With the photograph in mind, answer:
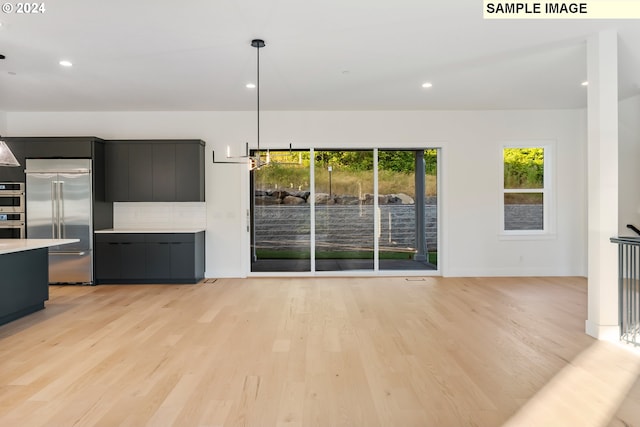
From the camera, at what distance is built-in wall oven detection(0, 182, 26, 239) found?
19.7 ft

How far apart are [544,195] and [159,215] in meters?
6.52

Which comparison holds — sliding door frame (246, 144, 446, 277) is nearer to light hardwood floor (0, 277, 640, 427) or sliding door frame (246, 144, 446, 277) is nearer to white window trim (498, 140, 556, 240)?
white window trim (498, 140, 556, 240)

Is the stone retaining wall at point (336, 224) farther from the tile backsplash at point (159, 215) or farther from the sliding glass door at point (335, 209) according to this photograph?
the tile backsplash at point (159, 215)

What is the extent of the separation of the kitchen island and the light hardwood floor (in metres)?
0.17

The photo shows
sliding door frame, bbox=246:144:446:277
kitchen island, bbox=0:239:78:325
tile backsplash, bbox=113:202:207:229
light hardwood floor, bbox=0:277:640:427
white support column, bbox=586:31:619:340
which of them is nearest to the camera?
light hardwood floor, bbox=0:277:640:427

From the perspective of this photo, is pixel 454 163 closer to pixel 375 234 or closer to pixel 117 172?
pixel 375 234

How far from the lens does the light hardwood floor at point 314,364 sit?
235cm

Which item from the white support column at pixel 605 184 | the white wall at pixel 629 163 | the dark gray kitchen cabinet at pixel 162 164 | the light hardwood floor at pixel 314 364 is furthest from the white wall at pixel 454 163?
the white support column at pixel 605 184

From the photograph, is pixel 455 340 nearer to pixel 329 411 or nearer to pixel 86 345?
pixel 329 411

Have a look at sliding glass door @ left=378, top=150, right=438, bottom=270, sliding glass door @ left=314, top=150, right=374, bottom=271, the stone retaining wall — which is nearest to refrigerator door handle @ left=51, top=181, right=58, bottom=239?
the stone retaining wall

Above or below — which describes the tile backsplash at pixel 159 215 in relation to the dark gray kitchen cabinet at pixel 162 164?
below

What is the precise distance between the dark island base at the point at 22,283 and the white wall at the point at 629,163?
8079mm

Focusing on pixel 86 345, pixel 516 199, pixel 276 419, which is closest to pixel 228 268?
pixel 86 345

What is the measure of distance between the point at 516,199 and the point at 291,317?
4648 mm
